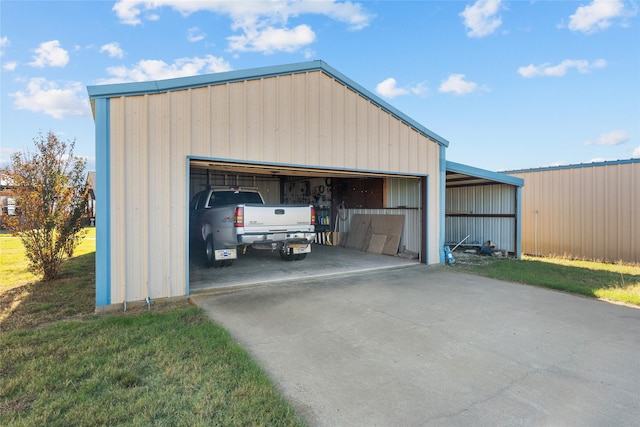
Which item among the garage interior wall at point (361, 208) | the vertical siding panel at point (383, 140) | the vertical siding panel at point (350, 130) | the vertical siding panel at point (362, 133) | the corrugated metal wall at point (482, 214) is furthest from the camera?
the corrugated metal wall at point (482, 214)

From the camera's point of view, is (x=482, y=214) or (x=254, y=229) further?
(x=482, y=214)

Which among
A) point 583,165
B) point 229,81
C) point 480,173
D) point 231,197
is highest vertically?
point 229,81

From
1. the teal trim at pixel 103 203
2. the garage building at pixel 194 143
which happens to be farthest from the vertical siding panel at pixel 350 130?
the teal trim at pixel 103 203

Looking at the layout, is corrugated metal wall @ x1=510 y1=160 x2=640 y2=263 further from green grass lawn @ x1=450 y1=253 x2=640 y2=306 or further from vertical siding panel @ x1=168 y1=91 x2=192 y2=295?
vertical siding panel @ x1=168 y1=91 x2=192 y2=295

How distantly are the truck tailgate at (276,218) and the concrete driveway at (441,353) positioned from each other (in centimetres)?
157

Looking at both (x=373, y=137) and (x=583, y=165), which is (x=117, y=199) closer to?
(x=373, y=137)

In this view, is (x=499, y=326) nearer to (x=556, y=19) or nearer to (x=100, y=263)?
(x=100, y=263)

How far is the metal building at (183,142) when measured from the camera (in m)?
5.40

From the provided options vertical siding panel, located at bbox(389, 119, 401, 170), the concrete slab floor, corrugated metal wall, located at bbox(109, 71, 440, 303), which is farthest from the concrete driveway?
vertical siding panel, located at bbox(389, 119, 401, 170)

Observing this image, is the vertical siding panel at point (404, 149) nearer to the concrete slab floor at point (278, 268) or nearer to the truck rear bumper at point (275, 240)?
the concrete slab floor at point (278, 268)

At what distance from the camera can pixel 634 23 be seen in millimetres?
9742

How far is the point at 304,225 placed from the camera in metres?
8.61

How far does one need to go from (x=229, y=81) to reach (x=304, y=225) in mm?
3788

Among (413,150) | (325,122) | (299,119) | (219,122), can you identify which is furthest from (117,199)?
(413,150)
